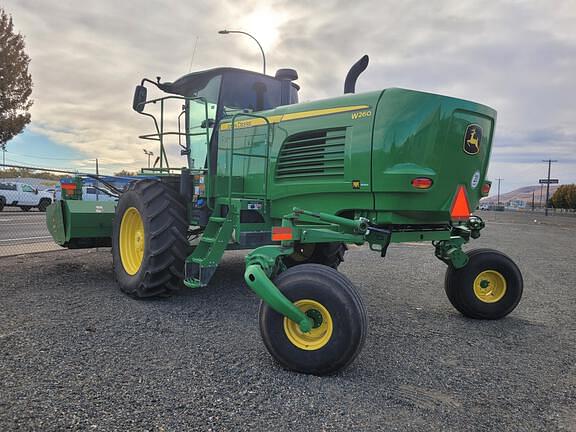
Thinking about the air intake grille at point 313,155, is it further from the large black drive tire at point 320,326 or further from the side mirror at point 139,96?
the side mirror at point 139,96

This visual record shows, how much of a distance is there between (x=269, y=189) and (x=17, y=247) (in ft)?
22.0

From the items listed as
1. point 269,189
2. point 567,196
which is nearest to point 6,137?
point 269,189

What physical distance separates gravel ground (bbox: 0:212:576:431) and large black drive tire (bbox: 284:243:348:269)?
826 mm

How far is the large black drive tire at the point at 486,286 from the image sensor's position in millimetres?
4645

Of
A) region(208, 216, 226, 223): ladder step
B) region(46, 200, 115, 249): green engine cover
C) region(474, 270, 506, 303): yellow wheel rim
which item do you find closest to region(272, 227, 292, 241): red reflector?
region(208, 216, 226, 223): ladder step

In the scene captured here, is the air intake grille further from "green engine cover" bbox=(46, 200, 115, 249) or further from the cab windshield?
"green engine cover" bbox=(46, 200, 115, 249)

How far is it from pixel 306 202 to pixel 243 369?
1857 millimetres

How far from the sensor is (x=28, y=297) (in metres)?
4.80

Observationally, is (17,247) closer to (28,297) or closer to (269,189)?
(28,297)

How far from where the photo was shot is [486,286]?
4766 mm

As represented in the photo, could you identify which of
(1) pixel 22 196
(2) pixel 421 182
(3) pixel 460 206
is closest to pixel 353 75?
(2) pixel 421 182

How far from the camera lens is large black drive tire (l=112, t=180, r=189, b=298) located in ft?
15.3

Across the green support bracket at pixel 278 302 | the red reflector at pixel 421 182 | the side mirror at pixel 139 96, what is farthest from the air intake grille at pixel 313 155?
the side mirror at pixel 139 96

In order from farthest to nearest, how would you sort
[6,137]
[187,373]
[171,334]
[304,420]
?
[6,137], [171,334], [187,373], [304,420]
